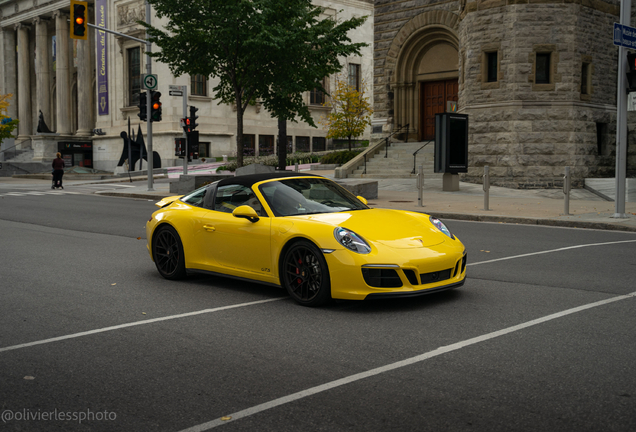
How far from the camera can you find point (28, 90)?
2657 inches

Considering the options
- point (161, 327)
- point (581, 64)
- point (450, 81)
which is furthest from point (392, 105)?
point (161, 327)

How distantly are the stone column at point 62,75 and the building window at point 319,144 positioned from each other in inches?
881

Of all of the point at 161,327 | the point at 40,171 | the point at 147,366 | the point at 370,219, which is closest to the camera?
the point at 147,366

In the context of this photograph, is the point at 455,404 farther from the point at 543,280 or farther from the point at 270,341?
the point at 543,280

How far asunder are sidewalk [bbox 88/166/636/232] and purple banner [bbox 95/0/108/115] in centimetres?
2952

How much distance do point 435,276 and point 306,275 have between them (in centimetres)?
127

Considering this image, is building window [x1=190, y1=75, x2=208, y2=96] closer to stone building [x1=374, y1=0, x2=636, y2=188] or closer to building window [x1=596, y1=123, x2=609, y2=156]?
stone building [x1=374, y1=0, x2=636, y2=188]

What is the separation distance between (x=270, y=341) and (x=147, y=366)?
1.05 meters

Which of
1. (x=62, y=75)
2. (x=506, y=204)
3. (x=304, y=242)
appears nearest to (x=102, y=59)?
(x=62, y=75)

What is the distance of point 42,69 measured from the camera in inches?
2501

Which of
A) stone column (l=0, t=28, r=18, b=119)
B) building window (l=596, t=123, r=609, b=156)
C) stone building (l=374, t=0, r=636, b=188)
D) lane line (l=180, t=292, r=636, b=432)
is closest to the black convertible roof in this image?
lane line (l=180, t=292, r=636, b=432)

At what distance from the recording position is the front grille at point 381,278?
6.28 meters

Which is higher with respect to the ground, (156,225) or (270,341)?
(156,225)

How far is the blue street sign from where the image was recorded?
1434 centimetres
